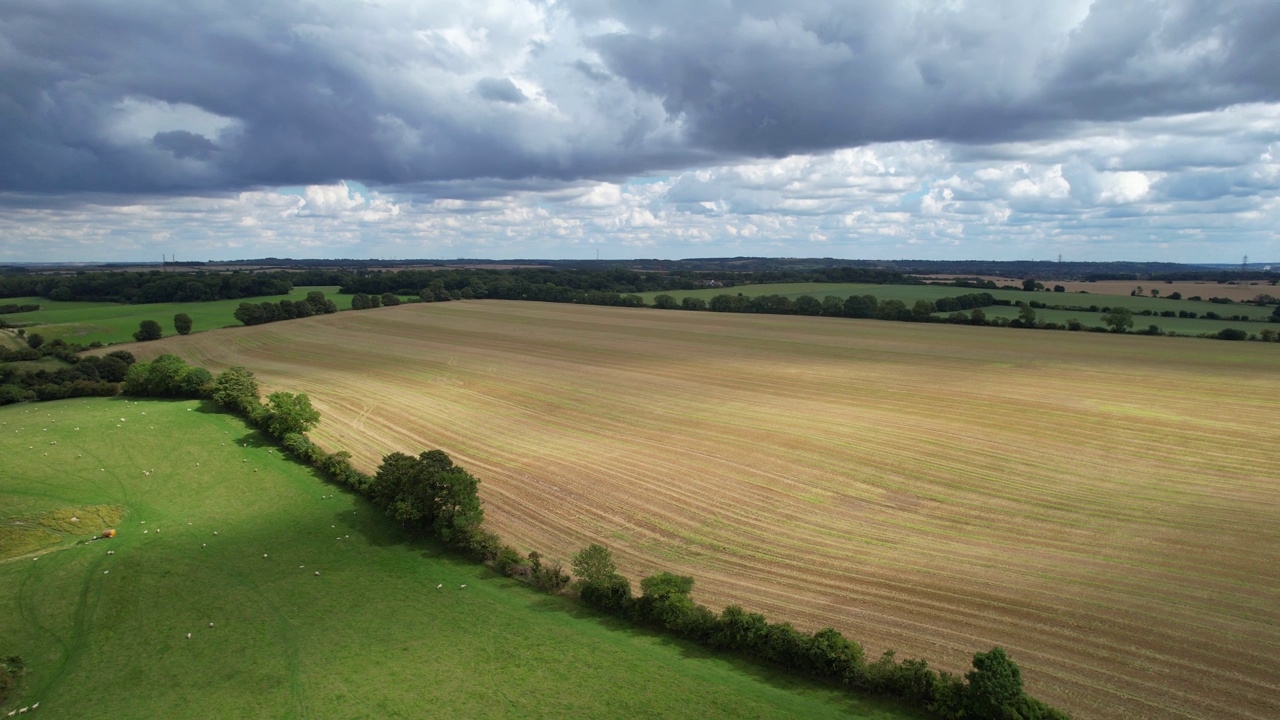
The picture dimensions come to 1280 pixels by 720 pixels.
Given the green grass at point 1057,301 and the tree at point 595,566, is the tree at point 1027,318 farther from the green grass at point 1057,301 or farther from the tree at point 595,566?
the tree at point 595,566

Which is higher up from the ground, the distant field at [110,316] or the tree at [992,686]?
the distant field at [110,316]

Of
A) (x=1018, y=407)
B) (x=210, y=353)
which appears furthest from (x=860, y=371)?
(x=210, y=353)

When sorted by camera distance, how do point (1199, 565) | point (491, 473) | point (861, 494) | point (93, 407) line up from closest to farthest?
point (1199, 565) < point (861, 494) < point (491, 473) < point (93, 407)

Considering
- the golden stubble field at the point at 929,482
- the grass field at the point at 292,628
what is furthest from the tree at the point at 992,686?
the grass field at the point at 292,628

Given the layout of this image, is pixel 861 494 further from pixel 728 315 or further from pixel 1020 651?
pixel 728 315

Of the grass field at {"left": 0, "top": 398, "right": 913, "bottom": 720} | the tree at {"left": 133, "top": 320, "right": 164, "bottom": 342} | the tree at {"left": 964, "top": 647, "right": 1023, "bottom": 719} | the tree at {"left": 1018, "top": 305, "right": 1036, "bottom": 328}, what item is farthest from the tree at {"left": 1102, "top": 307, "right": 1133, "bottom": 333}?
the tree at {"left": 133, "top": 320, "right": 164, "bottom": 342}

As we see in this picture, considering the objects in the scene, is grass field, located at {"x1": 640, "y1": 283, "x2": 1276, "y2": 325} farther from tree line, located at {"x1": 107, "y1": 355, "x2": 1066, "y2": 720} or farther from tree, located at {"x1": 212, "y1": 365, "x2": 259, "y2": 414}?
tree, located at {"x1": 212, "y1": 365, "x2": 259, "y2": 414}

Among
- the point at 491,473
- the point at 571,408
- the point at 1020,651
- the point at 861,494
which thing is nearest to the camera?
the point at 1020,651

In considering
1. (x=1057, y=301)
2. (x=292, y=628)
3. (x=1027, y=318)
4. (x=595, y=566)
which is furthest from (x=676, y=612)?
(x=1057, y=301)
